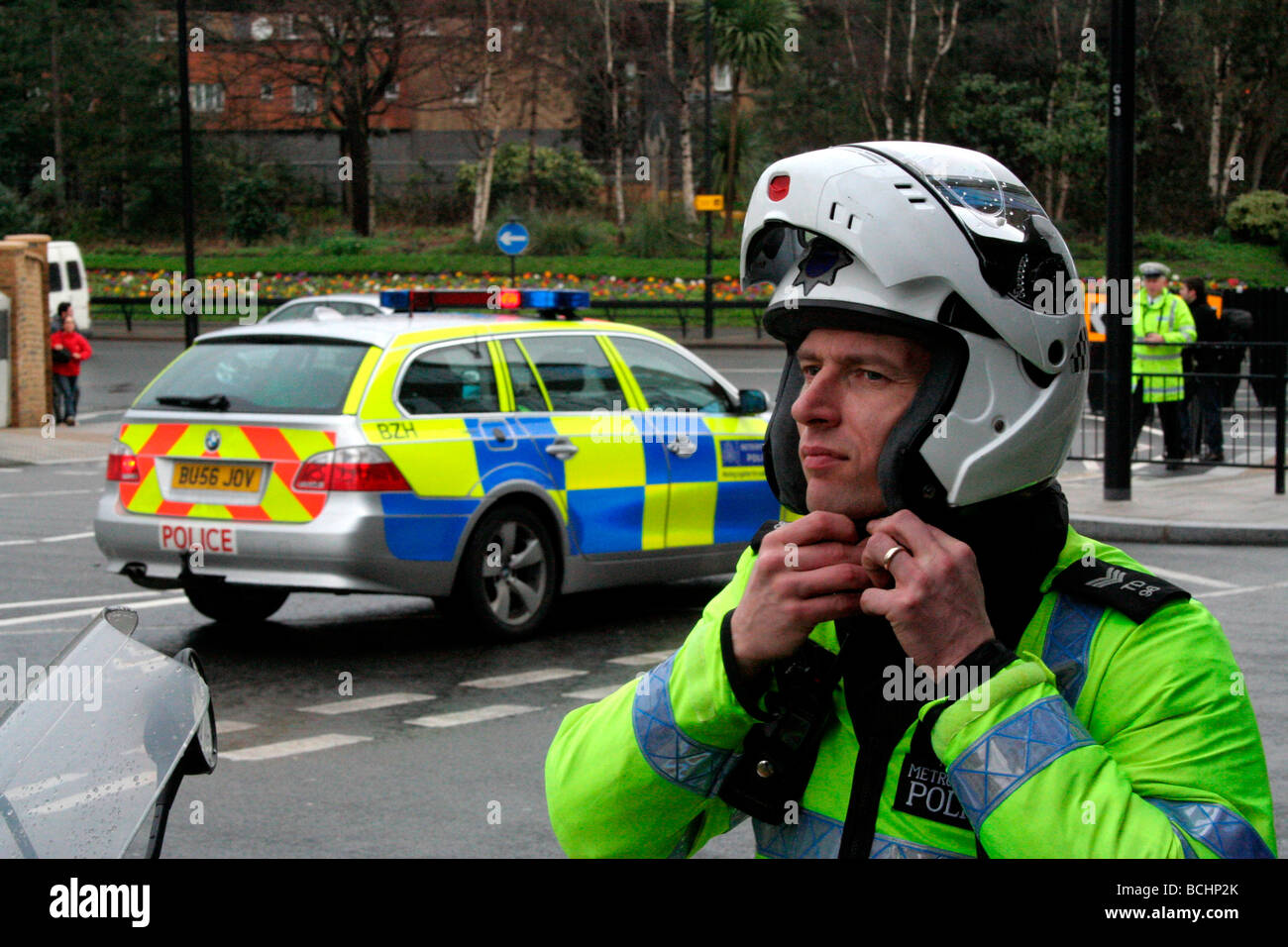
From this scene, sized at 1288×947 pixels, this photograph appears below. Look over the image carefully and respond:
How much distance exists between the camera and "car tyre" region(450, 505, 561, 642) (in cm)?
839

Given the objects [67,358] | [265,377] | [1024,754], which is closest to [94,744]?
[1024,754]

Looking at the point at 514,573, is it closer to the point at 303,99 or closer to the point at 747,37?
the point at 747,37

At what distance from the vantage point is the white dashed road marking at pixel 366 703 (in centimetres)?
714

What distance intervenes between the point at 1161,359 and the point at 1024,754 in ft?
48.4

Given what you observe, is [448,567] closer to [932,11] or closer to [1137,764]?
[1137,764]

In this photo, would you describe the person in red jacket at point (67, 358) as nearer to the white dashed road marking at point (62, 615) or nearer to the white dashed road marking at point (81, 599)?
the white dashed road marking at point (81, 599)

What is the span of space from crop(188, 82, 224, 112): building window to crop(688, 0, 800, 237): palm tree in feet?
66.2

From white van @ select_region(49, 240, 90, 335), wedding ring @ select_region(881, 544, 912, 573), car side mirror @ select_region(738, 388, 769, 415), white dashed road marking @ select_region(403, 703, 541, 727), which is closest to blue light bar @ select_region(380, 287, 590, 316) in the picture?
car side mirror @ select_region(738, 388, 769, 415)

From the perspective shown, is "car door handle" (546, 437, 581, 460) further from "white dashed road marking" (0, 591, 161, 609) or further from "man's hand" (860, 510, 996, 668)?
"man's hand" (860, 510, 996, 668)

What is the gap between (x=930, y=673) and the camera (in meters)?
1.69

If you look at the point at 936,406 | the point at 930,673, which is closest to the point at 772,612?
the point at 930,673

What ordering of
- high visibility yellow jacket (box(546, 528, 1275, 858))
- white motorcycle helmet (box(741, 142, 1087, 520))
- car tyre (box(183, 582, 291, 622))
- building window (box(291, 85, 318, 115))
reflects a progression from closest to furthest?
high visibility yellow jacket (box(546, 528, 1275, 858)), white motorcycle helmet (box(741, 142, 1087, 520)), car tyre (box(183, 582, 291, 622)), building window (box(291, 85, 318, 115))

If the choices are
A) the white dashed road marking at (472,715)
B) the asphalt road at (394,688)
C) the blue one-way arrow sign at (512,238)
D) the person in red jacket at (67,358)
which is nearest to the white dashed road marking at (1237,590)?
the asphalt road at (394,688)
